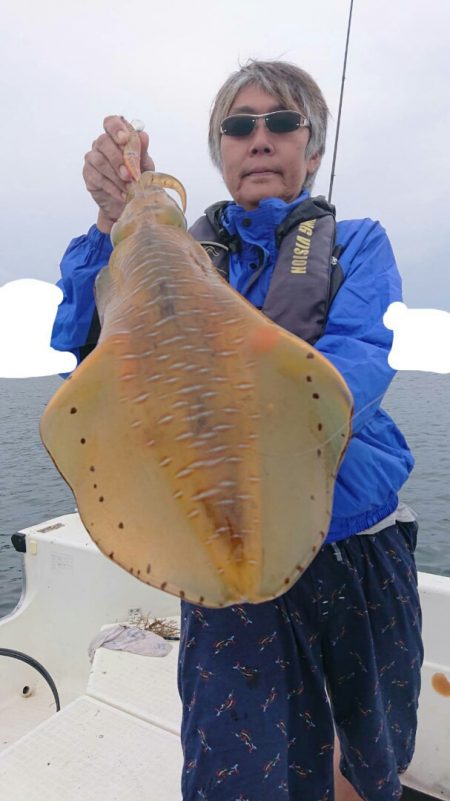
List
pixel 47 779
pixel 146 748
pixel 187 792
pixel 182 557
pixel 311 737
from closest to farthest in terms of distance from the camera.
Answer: pixel 182 557 → pixel 187 792 → pixel 311 737 → pixel 47 779 → pixel 146 748

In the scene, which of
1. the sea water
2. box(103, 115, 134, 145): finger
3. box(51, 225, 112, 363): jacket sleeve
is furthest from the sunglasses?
the sea water

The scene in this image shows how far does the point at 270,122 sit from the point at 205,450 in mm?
1804

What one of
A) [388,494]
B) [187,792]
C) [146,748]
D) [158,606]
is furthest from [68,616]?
[388,494]

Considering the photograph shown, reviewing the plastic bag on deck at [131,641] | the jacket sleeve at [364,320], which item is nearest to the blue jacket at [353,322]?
the jacket sleeve at [364,320]

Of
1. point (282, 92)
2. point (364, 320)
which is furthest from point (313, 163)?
point (364, 320)

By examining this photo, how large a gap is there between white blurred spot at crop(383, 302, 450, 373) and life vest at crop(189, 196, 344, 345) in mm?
262

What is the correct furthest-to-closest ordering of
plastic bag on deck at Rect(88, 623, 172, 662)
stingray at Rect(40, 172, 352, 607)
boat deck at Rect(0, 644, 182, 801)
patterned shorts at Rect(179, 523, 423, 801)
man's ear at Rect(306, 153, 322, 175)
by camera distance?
plastic bag on deck at Rect(88, 623, 172, 662) → boat deck at Rect(0, 644, 182, 801) → man's ear at Rect(306, 153, 322, 175) → patterned shorts at Rect(179, 523, 423, 801) → stingray at Rect(40, 172, 352, 607)

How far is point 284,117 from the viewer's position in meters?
2.41

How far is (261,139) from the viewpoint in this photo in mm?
2398

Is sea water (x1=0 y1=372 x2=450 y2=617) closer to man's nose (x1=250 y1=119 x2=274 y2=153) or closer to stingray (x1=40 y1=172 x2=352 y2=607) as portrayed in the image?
man's nose (x1=250 y1=119 x2=274 y2=153)

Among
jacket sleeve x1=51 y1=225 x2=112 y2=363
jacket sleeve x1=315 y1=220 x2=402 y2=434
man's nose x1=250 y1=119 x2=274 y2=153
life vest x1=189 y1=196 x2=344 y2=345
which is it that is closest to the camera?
jacket sleeve x1=315 y1=220 x2=402 y2=434

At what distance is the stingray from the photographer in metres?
1.11

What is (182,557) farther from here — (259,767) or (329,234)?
(329,234)

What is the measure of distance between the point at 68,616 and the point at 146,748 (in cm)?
195
